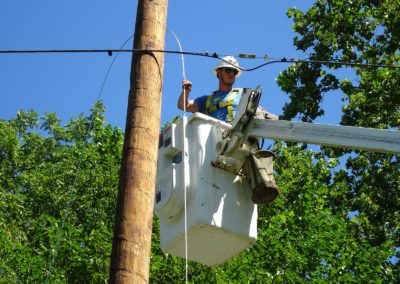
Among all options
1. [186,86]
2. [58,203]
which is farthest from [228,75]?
[58,203]

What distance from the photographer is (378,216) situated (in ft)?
60.3

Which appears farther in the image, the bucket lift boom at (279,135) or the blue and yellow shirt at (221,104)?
the blue and yellow shirt at (221,104)

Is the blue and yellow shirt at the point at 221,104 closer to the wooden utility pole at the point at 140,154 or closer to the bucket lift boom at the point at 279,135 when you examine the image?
the bucket lift boom at the point at 279,135

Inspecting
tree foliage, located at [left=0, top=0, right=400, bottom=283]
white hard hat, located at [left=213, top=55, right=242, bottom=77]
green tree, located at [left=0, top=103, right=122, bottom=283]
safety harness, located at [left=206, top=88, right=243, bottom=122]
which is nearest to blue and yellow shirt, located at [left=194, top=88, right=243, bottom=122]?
safety harness, located at [left=206, top=88, right=243, bottom=122]

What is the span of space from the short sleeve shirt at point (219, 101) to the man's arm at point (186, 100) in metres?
0.06

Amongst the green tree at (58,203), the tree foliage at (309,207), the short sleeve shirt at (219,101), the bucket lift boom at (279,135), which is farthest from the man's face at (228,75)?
the tree foliage at (309,207)

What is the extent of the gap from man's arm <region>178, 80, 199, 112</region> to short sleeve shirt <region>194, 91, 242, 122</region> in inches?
2.3

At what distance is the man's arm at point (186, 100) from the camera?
7875 millimetres

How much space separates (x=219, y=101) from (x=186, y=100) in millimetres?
324

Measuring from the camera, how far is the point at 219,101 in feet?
27.0

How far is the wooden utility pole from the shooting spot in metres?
5.91

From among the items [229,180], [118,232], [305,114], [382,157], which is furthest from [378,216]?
[118,232]

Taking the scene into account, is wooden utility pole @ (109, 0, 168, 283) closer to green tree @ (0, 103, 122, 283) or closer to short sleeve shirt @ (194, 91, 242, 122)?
short sleeve shirt @ (194, 91, 242, 122)

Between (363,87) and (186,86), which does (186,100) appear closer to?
(186,86)
